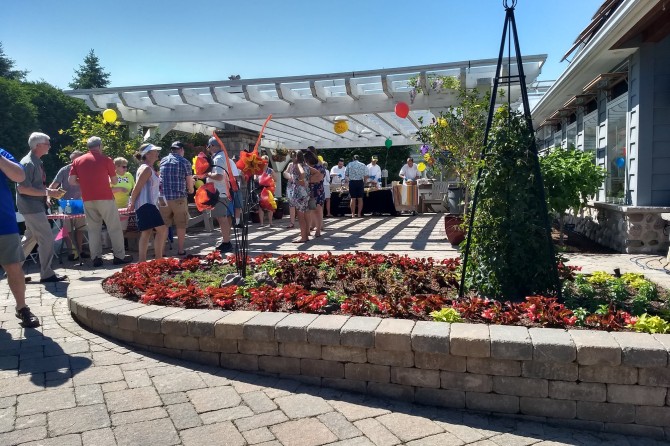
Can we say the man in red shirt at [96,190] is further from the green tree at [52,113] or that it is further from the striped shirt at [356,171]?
the green tree at [52,113]

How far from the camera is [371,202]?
14445 mm

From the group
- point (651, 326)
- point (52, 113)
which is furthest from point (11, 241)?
point (52, 113)

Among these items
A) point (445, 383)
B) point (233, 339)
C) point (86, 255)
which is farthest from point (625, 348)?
point (86, 255)

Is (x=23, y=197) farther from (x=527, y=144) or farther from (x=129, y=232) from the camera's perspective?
(x=527, y=144)

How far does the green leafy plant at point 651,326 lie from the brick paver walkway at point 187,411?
2.02ft

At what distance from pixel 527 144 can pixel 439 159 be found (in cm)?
478

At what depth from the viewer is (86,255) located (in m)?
7.43

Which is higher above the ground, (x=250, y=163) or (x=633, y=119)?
(x=633, y=119)

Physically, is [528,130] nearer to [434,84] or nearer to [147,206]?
[147,206]

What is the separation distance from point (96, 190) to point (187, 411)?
14.4 feet

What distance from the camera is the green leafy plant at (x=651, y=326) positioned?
9.08ft

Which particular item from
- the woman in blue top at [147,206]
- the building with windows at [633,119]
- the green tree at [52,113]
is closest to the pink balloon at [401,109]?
the building with windows at [633,119]

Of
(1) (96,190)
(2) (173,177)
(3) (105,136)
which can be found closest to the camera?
(1) (96,190)

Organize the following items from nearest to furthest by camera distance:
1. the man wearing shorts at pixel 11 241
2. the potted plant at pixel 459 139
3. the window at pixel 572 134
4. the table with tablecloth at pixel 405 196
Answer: the man wearing shorts at pixel 11 241, the potted plant at pixel 459 139, the window at pixel 572 134, the table with tablecloth at pixel 405 196
